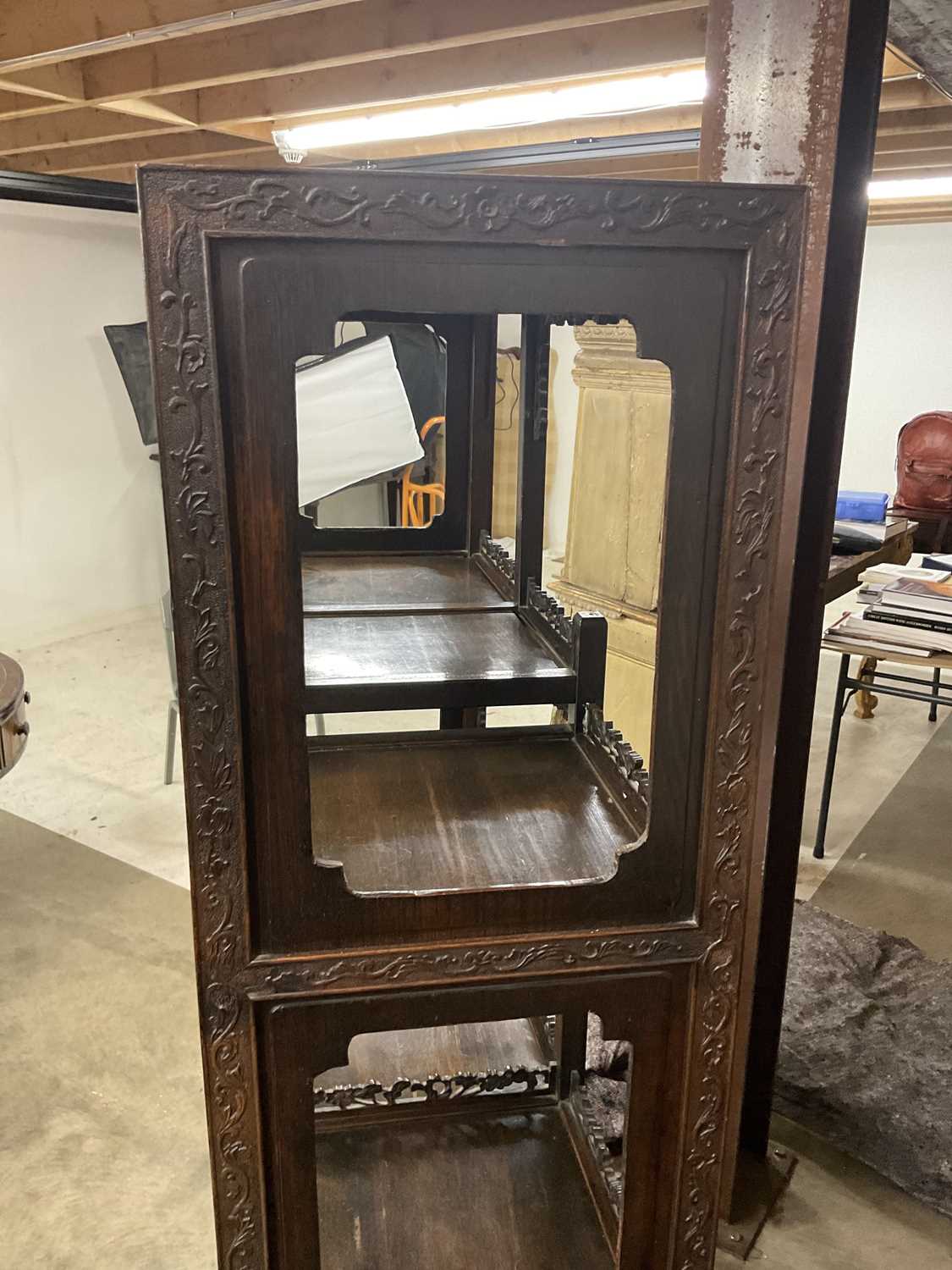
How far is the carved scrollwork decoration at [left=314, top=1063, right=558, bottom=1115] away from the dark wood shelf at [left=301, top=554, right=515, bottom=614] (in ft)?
2.62

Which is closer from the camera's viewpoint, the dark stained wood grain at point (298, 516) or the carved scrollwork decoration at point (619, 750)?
the dark stained wood grain at point (298, 516)

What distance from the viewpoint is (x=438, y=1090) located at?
1.63m

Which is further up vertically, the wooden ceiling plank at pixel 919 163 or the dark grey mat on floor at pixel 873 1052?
the wooden ceiling plank at pixel 919 163

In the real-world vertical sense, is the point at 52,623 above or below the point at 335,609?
below

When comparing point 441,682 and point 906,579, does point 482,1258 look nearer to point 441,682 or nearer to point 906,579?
point 441,682

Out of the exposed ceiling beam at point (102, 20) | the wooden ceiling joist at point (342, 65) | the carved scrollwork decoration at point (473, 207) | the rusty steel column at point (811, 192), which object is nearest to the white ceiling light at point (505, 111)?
the wooden ceiling joist at point (342, 65)

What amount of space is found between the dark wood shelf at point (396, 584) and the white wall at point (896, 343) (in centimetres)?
519

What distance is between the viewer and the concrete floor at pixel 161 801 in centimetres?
164

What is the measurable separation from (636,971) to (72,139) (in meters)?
3.52

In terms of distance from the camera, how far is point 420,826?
1.15 meters

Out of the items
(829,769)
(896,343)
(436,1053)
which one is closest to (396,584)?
(436,1053)

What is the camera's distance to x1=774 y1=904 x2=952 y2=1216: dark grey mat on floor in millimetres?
1820

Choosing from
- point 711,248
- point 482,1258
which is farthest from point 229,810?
point 482,1258

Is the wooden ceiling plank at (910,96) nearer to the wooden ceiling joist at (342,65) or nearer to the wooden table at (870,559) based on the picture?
the wooden ceiling joist at (342,65)
